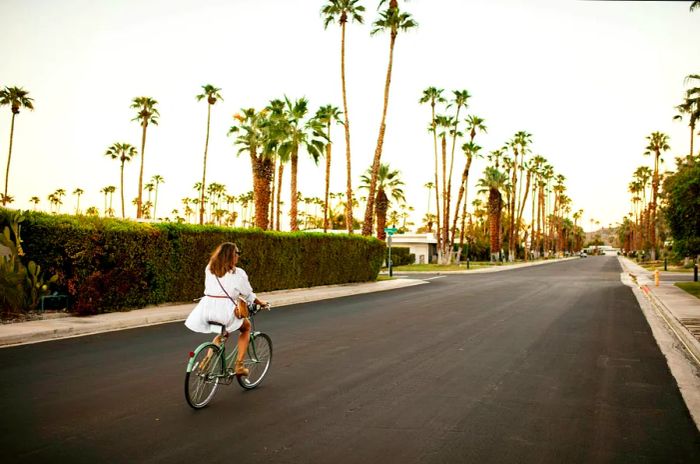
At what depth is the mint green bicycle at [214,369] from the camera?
628cm

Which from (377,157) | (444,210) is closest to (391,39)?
(377,157)

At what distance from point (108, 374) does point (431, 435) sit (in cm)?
500

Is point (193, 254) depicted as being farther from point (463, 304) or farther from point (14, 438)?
point (14, 438)

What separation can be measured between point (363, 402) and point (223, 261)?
7.89ft

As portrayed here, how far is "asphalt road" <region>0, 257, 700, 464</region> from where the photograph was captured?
5133 mm

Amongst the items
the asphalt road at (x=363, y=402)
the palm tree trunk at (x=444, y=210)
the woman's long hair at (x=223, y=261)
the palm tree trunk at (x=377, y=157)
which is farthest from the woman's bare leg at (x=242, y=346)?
the palm tree trunk at (x=444, y=210)

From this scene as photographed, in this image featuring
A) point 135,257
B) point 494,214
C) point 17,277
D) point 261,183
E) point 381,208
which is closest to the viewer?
point 17,277

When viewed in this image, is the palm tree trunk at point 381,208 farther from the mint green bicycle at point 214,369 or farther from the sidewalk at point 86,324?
the mint green bicycle at point 214,369

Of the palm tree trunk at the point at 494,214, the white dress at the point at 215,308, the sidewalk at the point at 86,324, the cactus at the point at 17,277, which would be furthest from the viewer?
the palm tree trunk at the point at 494,214

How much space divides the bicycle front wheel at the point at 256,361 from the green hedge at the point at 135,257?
862cm

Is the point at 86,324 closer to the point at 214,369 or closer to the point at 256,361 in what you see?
the point at 256,361

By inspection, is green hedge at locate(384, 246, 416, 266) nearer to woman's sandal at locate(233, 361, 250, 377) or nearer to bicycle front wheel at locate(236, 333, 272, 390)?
bicycle front wheel at locate(236, 333, 272, 390)

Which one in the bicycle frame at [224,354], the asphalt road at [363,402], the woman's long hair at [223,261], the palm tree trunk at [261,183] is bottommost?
the asphalt road at [363,402]

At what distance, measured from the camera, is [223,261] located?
21.7 feet
